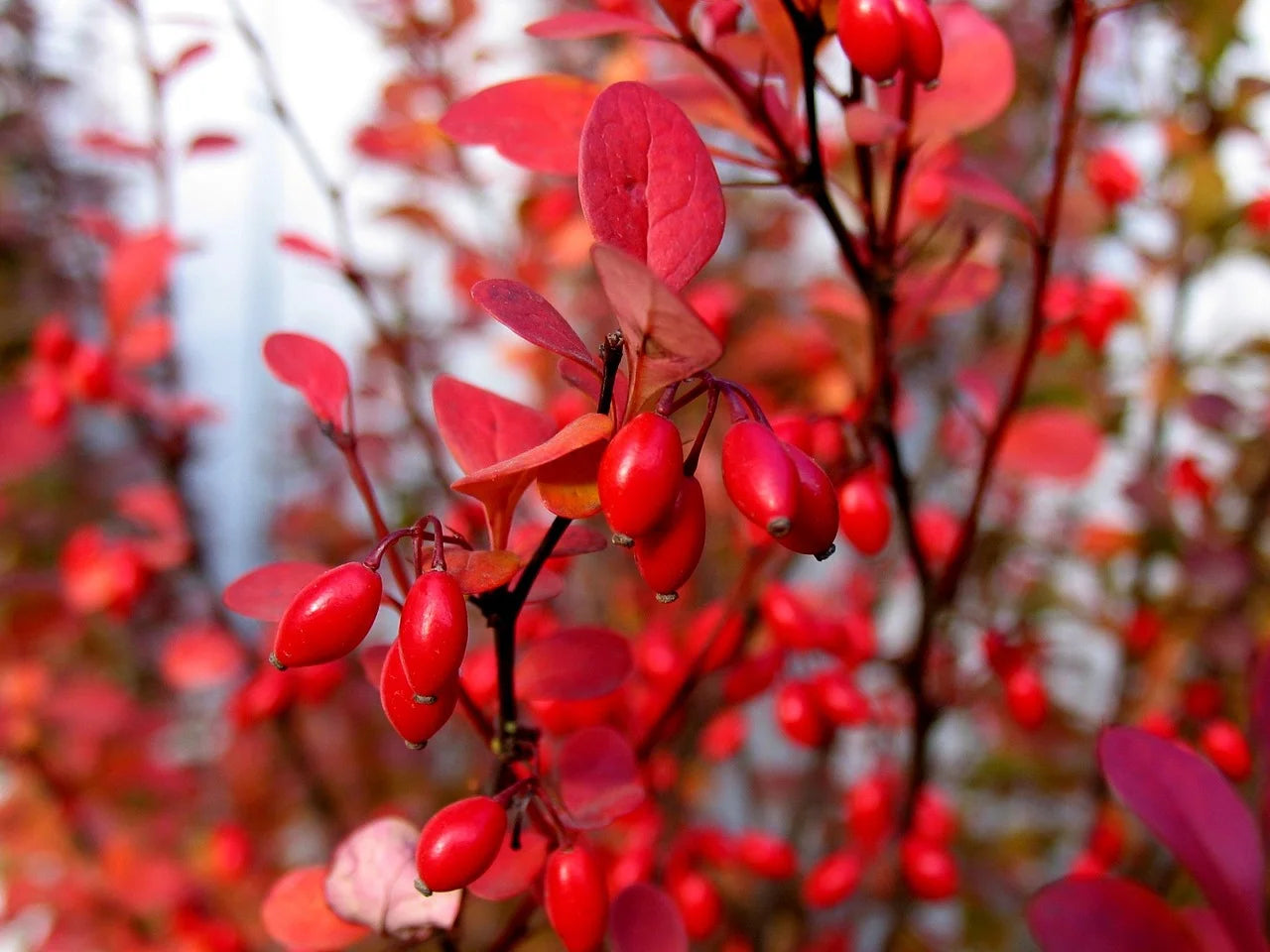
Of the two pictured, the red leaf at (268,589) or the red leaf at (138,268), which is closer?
the red leaf at (268,589)

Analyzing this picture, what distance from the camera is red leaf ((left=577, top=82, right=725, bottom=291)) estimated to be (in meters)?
0.25

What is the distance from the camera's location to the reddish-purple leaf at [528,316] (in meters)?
0.23

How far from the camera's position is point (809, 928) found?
862 mm

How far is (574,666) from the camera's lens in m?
0.33

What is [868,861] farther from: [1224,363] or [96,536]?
[96,536]

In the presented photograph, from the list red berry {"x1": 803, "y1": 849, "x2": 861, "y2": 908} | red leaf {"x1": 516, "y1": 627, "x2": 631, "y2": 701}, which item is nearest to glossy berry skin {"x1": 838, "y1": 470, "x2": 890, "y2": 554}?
red leaf {"x1": 516, "y1": 627, "x2": 631, "y2": 701}

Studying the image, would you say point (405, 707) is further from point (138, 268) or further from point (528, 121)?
point (138, 268)

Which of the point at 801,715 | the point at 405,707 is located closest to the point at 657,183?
the point at 405,707

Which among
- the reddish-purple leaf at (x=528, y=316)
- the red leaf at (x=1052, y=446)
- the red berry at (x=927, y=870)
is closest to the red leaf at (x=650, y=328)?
the reddish-purple leaf at (x=528, y=316)

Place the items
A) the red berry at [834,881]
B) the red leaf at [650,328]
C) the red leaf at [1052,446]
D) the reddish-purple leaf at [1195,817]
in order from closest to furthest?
the red leaf at [650,328] → the reddish-purple leaf at [1195,817] → the red leaf at [1052,446] → the red berry at [834,881]

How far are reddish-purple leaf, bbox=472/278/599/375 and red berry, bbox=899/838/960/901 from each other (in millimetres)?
453

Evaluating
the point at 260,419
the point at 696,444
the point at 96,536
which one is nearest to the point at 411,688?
the point at 696,444

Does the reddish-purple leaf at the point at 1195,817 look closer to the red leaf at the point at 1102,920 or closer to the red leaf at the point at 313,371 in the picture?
the red leaf at the point at 1102,920

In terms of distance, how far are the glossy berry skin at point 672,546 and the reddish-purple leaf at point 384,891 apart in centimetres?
14
